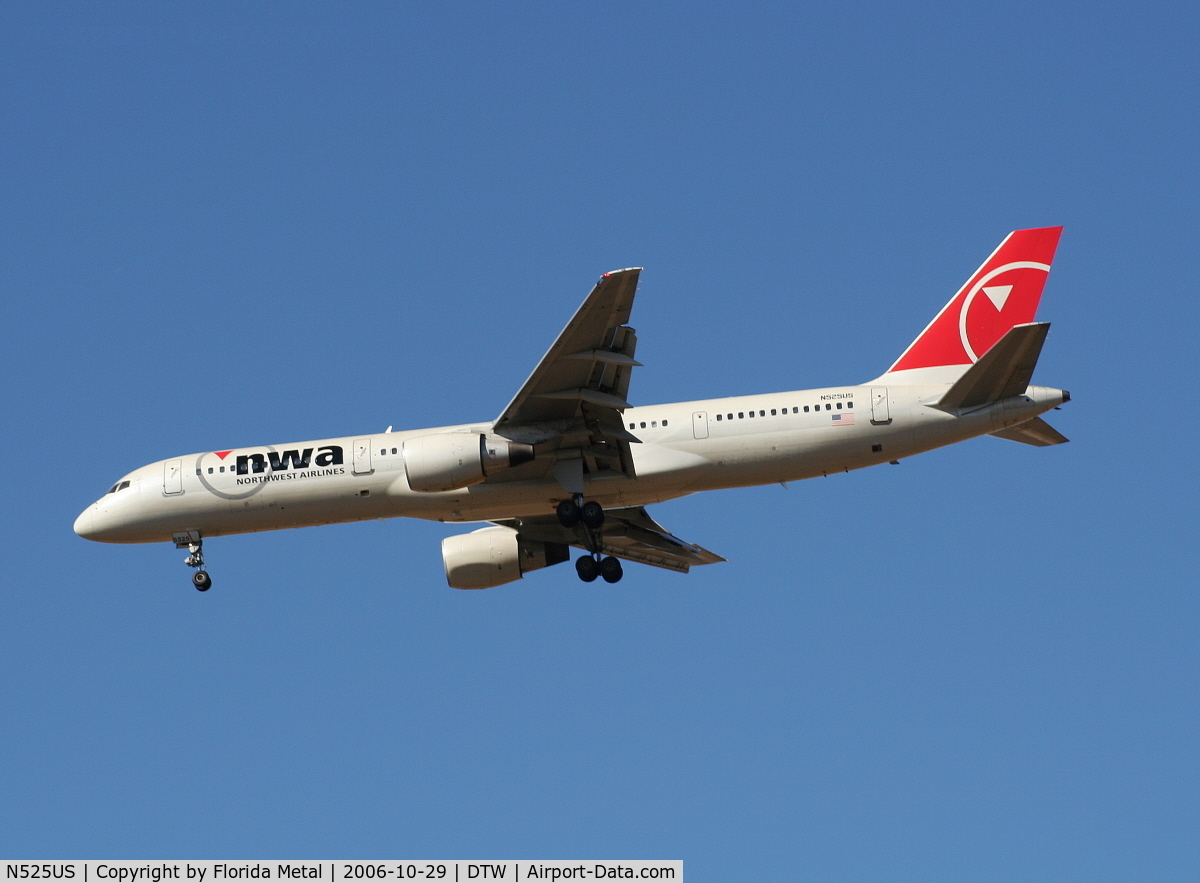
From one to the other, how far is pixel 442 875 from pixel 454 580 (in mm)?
12332

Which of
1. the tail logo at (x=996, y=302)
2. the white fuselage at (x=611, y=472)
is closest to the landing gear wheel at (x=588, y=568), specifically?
the white fuselage at (x=611, y=472)

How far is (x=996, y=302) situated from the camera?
109 feet

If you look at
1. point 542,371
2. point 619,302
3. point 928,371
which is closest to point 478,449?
point 542,371

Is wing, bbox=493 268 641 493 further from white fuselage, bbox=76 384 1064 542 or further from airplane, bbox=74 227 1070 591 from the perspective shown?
white fuselage, bbox=76 384 1064 542

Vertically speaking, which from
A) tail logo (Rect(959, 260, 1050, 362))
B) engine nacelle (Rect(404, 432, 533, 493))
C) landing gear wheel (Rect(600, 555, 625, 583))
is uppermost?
tail logo (Rect(959, 260, 1050, 362))

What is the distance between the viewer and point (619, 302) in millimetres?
27172

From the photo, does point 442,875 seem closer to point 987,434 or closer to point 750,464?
point 750,464

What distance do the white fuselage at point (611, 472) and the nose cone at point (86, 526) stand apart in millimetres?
280

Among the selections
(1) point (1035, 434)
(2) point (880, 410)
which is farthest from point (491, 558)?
(1) point (1035, 434)

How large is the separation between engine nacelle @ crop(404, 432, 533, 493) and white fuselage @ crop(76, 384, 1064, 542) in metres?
0.71

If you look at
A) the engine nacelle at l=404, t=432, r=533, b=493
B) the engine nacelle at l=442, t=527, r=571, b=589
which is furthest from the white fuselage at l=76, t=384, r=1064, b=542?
the engine nacelle at l=442, t=527, r=571, b=589

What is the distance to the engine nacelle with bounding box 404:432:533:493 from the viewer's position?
97.0 ft

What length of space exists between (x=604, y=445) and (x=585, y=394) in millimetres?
1938

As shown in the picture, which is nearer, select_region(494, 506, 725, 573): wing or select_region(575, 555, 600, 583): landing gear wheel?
select_region(575, 555, 600, 583): landing gear wheel
